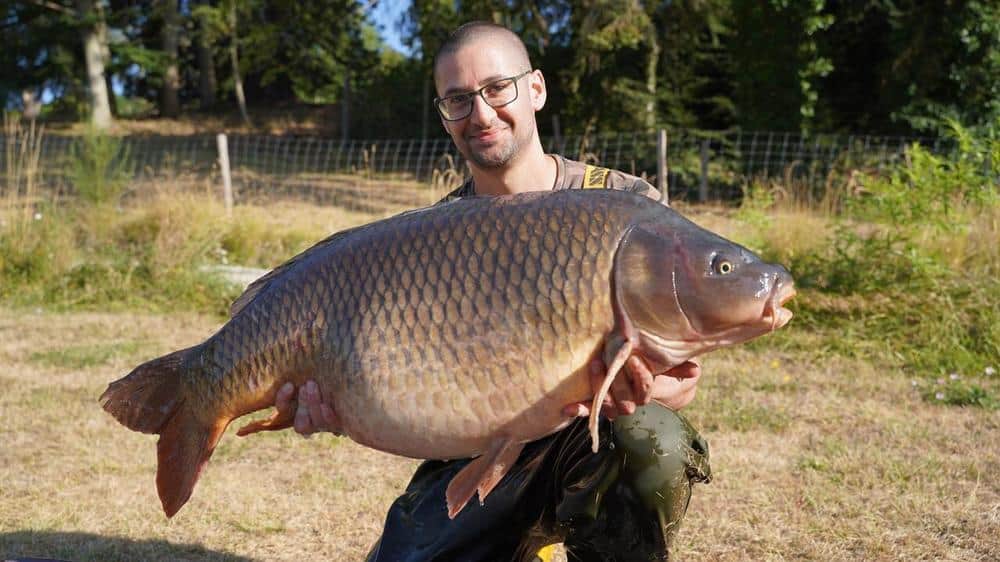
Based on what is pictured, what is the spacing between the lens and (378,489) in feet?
10.1

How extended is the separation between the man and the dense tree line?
17.7 ft

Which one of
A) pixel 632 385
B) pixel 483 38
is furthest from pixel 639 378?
pixel 483 38

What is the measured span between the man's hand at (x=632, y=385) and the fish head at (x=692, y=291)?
0.06m

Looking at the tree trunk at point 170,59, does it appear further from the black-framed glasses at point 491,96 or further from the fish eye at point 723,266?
the fish eye at point 723,266

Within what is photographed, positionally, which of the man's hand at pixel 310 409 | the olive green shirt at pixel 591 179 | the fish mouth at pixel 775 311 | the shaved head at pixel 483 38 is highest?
the shaved head at pixel 483 38

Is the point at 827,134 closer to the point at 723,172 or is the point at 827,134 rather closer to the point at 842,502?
the point at 723,172

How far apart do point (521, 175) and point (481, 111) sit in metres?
0.20

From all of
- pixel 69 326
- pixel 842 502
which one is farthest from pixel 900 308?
pixel 69 326

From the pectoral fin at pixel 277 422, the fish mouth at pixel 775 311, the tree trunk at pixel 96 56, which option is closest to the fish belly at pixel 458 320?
the pectoral fin at pixel 277 422

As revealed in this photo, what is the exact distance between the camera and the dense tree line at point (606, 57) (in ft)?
37.8

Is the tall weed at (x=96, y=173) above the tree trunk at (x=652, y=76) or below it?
below

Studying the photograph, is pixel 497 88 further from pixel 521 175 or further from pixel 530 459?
pixel 530 459

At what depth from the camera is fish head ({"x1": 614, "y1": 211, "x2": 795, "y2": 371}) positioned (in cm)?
149

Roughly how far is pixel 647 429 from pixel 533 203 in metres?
0.63
